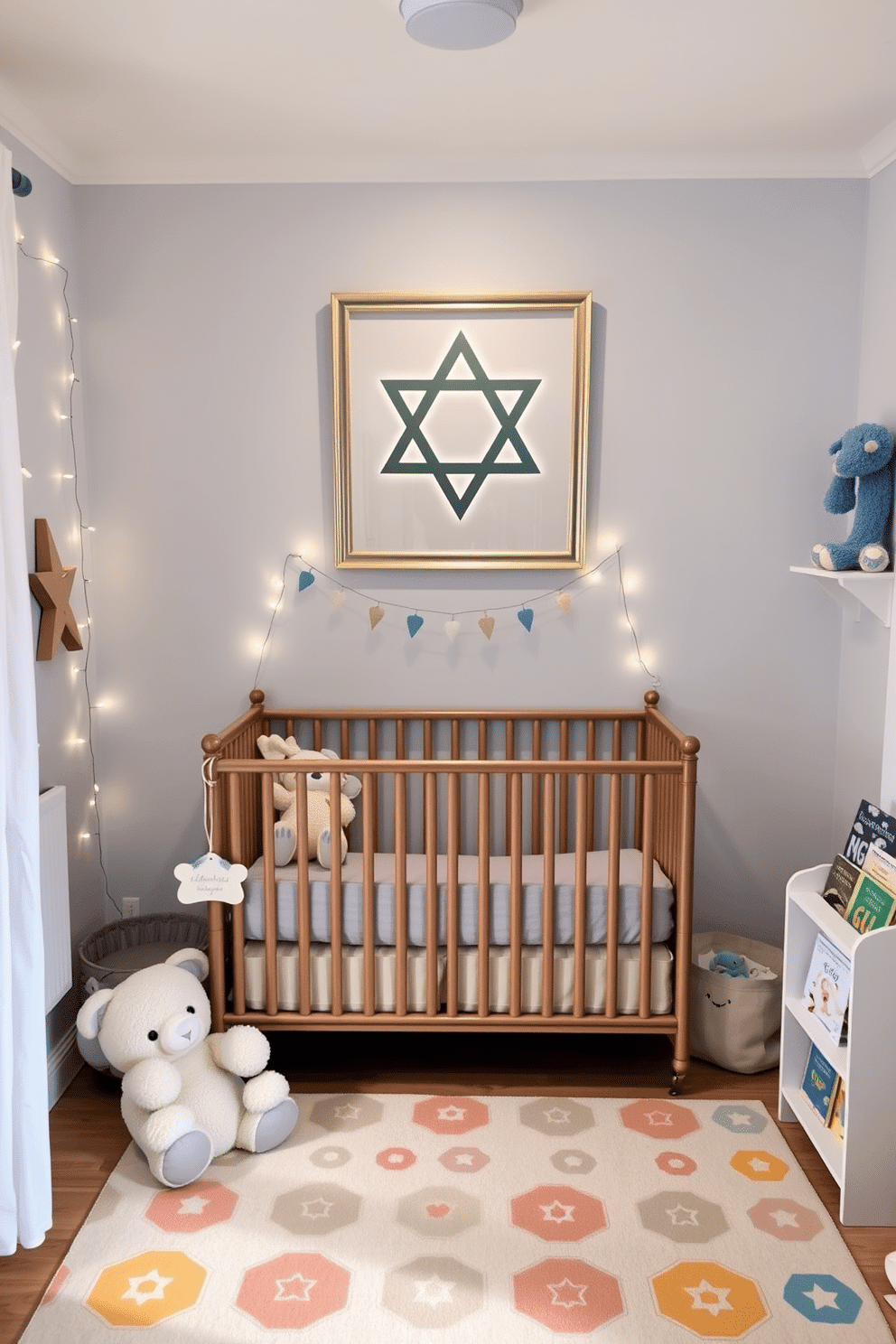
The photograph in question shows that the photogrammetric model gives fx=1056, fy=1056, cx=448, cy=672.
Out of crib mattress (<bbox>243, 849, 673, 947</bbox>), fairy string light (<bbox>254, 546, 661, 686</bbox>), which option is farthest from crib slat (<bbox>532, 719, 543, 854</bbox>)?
crib mattress (<bbox>243, 849, 673, 947</bbox>)

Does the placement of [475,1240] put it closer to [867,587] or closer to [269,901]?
[269,901]

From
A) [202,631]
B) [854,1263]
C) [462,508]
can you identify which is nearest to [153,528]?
[202,631]

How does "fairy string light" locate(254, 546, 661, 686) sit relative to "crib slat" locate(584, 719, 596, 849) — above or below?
above

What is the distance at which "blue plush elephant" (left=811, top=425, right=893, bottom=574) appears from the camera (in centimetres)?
266

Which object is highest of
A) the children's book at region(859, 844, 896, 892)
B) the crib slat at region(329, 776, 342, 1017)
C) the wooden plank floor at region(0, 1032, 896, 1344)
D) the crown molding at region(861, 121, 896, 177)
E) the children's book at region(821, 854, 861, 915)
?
the crown molding at region(861, 121, 896, 177)

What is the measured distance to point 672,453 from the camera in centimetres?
306

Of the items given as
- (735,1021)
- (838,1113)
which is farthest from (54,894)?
(838,1113)

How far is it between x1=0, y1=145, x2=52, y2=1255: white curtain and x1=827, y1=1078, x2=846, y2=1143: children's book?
1621 mm

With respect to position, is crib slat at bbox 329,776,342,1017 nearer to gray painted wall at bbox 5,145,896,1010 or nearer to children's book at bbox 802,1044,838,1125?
gray painted wall at bbox 5,145,896,1010

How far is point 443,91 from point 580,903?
6.40 feet

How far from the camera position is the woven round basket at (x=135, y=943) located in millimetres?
2801

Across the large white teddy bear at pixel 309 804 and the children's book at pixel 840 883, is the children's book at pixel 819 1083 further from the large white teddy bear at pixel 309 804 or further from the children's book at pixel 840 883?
the large white teddy bear at pixel 309 804

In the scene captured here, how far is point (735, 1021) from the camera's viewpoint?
2.75m

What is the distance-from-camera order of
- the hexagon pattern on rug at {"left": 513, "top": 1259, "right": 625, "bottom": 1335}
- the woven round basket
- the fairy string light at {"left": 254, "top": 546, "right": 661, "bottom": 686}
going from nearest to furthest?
the hexagon pattern on rug at {"left": 513, "top": 1259, "right": 625, "bottom": 1335}
the woven round basket
the fairy string light at {"left": 254, "top": 546, "right": 661, "bottom": 686}
